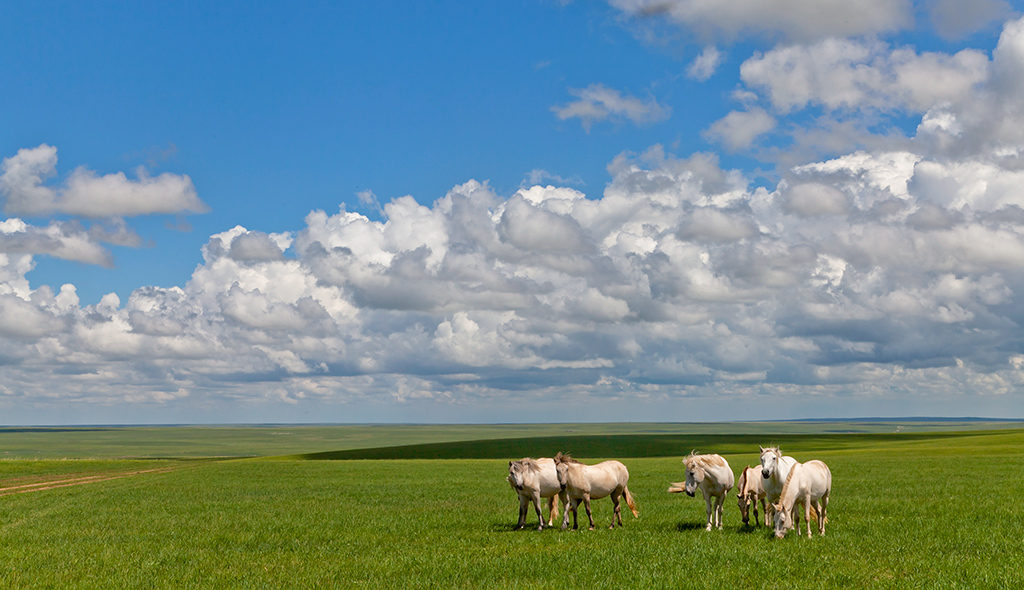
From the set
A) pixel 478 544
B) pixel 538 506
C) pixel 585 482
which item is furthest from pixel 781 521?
pixel 478 544

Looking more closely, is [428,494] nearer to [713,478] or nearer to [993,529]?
[713,478]

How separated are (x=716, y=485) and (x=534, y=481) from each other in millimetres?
5203

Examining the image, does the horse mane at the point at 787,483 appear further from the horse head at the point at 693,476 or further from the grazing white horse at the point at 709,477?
the horse head at the point at 693,476

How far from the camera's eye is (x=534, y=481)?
21.8 metres

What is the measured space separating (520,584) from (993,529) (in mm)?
13788

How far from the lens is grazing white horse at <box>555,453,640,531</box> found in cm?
2198

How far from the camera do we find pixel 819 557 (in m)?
16.0

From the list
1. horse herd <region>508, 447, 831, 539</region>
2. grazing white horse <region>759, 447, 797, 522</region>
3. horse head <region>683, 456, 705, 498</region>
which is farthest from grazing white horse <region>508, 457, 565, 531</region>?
grazing white horse <region>759, 447, 797, 522</region>

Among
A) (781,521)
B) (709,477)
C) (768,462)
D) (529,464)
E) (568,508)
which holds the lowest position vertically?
(568,508)

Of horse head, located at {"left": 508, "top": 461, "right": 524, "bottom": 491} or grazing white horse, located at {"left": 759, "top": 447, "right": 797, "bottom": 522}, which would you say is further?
horse head, located at {"left": 508, "top": 461, "right": 524, "bottom": 491}

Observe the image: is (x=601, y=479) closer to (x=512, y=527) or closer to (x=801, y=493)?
(x=512, y=527)

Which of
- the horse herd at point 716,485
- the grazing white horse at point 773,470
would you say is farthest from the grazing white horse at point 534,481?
the grazing white horse at point 773,470

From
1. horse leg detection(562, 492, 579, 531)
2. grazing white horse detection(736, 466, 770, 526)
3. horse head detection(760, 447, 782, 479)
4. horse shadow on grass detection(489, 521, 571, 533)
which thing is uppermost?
horse head detection(760, 447, 782, 479)

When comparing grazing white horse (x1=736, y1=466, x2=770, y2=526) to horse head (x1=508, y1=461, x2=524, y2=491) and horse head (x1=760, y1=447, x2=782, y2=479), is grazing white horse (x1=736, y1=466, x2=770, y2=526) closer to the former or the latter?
horse head (x1=760, y1=447, x2=782, y2=479)
